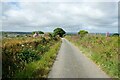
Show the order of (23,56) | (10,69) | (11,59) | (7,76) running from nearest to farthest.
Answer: (7,76) → (10,69) → (11,59) → (23,56)

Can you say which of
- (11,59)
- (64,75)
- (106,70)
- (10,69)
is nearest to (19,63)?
(11,59)

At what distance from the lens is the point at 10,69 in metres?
11.9

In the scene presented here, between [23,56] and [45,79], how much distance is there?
4.64 metres

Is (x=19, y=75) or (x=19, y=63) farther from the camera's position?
(x=19, y=63)

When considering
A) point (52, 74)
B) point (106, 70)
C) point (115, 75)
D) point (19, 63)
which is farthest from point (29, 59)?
point (115, 75)

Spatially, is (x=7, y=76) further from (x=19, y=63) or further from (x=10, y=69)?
(x=19, y=63)

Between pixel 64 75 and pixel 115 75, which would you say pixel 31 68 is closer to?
pixel 64 75

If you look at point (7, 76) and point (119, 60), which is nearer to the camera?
point (7, 76)

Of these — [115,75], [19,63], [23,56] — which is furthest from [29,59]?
[115,75]

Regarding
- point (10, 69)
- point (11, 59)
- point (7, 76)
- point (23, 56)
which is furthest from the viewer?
point (23, 56)

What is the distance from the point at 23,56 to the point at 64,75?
3954 mm

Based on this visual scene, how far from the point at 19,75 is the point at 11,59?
2299mm

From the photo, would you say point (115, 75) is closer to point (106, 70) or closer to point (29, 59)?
point (106, 70)

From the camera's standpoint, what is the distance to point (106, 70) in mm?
13562
